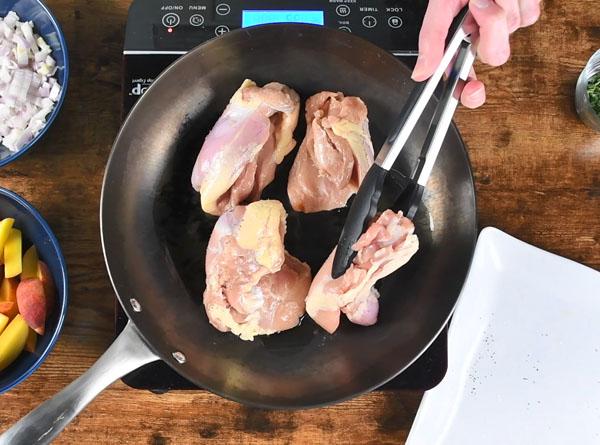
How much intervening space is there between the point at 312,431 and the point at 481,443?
0.35 meters

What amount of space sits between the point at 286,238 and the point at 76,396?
0.49 m

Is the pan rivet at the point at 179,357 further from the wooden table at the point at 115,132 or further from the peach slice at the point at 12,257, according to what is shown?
the peach slice at the point at 12,257

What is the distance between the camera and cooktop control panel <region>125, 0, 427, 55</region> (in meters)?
1.32

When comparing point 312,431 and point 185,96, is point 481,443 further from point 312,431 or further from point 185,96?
point 185,96

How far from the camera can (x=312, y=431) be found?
4.39 feet

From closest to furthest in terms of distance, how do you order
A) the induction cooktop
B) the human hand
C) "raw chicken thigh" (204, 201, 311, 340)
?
the human hand
"raw chicken thigh" (204, 201, 311, 340)
the induction cooktop

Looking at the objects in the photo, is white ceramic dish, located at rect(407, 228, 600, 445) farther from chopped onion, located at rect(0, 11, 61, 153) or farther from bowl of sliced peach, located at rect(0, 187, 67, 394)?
chopped onion, located at rect(0, 11, 61, 153)

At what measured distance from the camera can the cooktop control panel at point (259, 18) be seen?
132 centimetres

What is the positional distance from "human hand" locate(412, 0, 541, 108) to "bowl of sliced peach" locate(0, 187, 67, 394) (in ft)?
2.50

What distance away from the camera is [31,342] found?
1.23m

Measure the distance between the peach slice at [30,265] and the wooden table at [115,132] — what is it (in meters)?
0.09

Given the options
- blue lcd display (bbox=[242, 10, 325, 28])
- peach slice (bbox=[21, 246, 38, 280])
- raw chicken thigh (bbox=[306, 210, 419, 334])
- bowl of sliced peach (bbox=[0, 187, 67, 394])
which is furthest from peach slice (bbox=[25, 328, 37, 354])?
blue lcd display (bbox=[242, 10, 325, 28])

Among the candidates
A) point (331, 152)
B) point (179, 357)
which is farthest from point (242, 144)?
point (179, 357)

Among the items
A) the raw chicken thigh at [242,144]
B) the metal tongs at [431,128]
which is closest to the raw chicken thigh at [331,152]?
the raw chicken thigh at [242,144]
